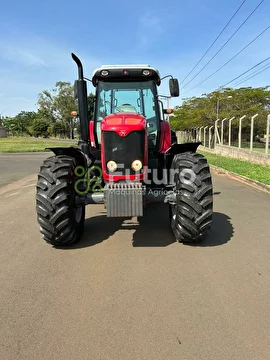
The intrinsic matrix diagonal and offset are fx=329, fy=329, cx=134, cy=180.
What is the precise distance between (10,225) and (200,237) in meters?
3.49

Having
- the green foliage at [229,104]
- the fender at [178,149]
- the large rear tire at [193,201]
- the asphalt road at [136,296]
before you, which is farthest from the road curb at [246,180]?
the green foliage at [229,104]

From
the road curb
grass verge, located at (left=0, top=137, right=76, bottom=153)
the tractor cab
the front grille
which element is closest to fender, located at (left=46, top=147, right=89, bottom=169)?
the tractor cab

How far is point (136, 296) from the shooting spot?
10.9ft

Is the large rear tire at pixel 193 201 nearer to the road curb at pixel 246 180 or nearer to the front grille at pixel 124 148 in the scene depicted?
the front grille at pixel 124 148

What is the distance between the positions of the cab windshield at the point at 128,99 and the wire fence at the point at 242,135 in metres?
9.19

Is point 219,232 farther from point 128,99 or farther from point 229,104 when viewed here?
point 229,104

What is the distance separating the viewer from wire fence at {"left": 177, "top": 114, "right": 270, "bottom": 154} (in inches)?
606

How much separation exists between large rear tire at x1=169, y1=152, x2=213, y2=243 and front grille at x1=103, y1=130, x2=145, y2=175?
0.65 meters

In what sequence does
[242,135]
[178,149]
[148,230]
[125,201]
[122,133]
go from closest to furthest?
[125,201], [122,133], [178,149], [148,230], [242,135]

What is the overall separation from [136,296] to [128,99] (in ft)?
12.3

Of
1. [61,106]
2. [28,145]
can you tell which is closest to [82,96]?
[28,145]

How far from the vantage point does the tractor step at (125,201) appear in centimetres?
428

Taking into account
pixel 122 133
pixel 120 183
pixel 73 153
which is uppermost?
pixel 122 133

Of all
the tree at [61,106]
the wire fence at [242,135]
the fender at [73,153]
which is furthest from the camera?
the tree at [61,106]
